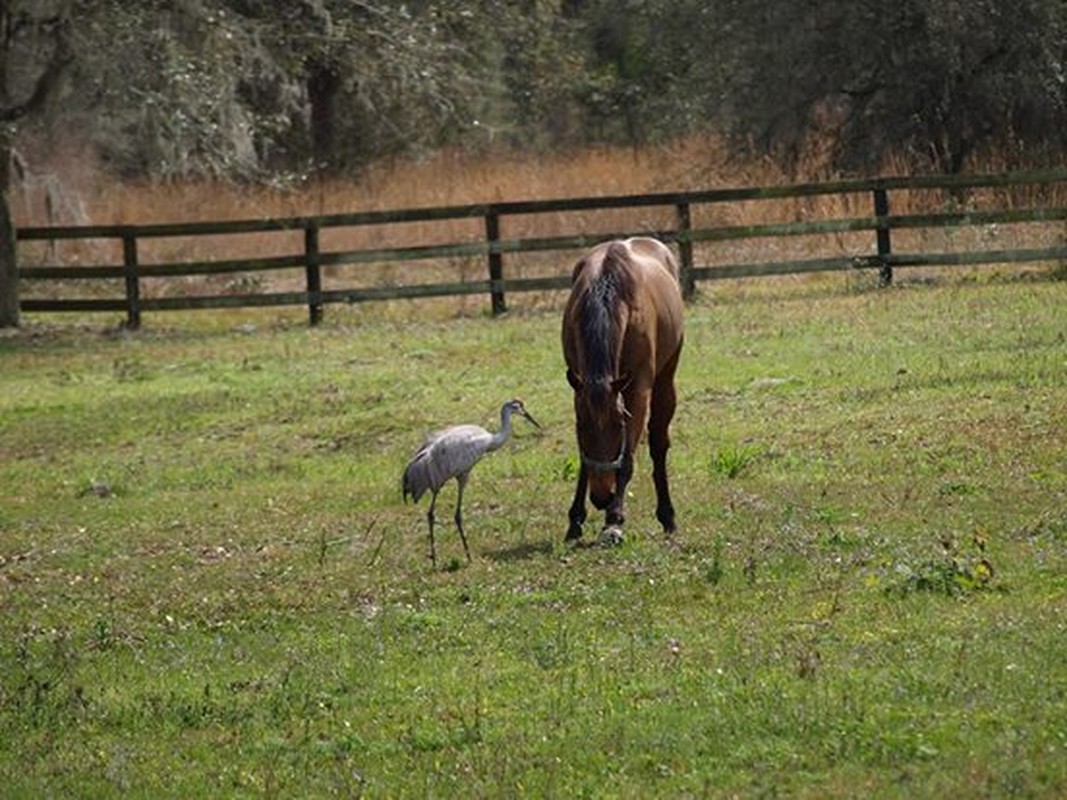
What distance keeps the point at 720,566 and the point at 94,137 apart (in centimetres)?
2627

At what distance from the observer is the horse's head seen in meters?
11.7

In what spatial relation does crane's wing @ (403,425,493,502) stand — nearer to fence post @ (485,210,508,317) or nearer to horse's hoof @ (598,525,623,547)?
horse's hoof @ (598,525,623,547)

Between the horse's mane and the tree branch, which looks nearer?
the horse's mane

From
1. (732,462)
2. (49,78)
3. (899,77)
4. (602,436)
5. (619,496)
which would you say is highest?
(49,78)

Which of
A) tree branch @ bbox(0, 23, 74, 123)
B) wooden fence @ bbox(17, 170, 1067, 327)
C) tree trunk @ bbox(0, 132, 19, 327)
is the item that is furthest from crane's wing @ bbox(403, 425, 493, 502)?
tree trunk @ bbox(0, 132, 19, 327)

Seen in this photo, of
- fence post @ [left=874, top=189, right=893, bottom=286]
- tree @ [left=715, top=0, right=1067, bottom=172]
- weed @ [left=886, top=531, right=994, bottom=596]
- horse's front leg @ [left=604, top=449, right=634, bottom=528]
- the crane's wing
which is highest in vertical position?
tree @ [left=715, top=0, right=1067, bottom=172]

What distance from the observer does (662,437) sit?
13.0 metres

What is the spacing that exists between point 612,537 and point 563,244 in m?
14.2

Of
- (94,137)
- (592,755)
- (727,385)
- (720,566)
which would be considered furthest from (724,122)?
(592,755)

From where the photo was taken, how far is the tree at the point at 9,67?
84.9ft

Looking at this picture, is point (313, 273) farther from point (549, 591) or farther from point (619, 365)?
point (549, 591)

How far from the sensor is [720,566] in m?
10.8

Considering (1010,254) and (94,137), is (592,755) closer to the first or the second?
(1010,254)

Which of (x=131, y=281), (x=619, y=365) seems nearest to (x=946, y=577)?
(x=619, y=365)
